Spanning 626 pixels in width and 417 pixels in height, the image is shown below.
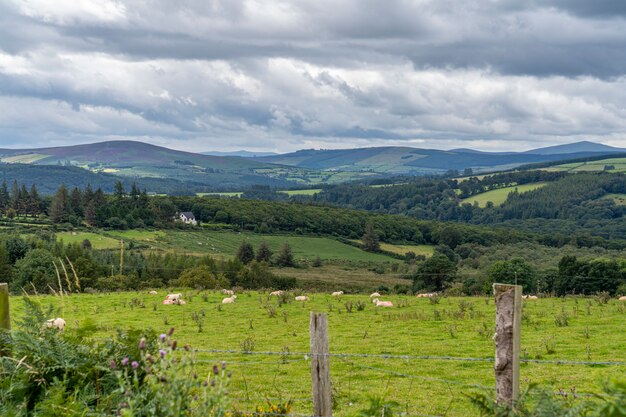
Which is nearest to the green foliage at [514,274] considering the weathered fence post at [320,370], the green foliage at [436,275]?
the green foliage at [436,275]

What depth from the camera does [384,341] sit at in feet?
61.2

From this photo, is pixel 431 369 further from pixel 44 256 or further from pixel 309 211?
pixel 309 211

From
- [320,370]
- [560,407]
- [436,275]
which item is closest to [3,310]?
[320,370]

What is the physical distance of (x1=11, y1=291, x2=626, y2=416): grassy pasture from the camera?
12.0 meters

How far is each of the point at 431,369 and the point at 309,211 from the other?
464 feet

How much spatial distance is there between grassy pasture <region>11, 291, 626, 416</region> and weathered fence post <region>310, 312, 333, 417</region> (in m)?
0.90

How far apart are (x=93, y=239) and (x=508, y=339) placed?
10263 cm

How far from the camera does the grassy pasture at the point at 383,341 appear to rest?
12.0 metres

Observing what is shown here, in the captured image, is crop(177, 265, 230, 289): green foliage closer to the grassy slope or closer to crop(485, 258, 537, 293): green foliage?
crop(485, 258, 537, 293): green foliage

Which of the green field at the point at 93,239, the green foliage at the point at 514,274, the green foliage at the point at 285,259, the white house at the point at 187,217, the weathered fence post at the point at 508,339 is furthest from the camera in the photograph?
the white house at the point at 187,217

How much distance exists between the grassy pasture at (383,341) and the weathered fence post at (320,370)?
2.94 feet

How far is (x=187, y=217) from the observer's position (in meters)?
138

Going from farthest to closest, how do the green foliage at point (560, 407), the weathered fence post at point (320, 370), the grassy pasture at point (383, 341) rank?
the grassy pasture at point (383, 341) → the weathered fence post at point (320, 370) → the green foliage at point (560, 407)

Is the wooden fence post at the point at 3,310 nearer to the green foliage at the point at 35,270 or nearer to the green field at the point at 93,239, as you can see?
the green foliage at the point at 35,270
